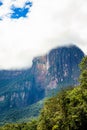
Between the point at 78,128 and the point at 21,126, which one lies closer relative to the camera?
the point at 78,128

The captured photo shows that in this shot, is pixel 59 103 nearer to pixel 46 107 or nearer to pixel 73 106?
pixel 73 106

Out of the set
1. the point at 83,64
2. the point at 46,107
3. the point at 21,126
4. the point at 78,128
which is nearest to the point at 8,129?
the point at 21,126

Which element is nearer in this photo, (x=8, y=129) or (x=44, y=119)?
(x=44, y=119)

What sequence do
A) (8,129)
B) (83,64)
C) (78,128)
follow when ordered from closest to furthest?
(78,128)
(83,64)
(8,129)

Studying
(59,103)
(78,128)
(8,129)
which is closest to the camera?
(78,128)

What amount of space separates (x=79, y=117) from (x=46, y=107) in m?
22.6

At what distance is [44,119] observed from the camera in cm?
10600

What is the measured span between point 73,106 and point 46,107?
17788 mm

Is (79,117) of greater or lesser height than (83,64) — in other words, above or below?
below

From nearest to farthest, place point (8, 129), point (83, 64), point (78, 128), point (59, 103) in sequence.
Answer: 1. point (78, 128)
2. point (59, 103)
3. point (83, 64)
4. point (8, 129)

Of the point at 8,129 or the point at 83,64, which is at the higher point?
the point at 83,64

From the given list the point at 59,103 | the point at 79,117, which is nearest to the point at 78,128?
the point at 79,117

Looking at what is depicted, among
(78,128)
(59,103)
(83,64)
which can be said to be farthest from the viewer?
(83,64)

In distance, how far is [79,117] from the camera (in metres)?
86.3
